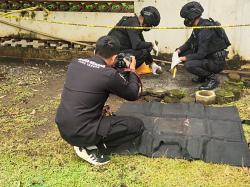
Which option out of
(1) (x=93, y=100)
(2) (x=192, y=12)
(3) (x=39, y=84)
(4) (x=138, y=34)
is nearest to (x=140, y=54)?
(4) (x=138, y=34)

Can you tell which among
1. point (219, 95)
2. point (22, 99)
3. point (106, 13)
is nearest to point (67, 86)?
point (22, 99)

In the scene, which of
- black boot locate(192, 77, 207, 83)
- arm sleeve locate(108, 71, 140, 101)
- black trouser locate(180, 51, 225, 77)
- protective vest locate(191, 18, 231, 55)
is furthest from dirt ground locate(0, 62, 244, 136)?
arm sleeve locate(108, 71, 140, 101)

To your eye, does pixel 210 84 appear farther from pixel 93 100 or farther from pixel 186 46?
pixel 93 100

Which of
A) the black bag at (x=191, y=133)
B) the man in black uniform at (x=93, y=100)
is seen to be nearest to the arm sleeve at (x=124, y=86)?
the man in black uniform at (x=93, y=100)

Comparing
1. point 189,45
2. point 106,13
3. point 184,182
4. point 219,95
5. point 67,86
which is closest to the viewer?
point 184,182

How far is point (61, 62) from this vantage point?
912cm

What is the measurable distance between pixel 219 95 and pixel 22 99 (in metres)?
3.48

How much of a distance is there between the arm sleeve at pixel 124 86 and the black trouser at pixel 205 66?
2.24 meters

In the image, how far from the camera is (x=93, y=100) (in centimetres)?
491

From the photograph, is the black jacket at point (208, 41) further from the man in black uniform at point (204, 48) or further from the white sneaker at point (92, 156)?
the white sneaker at point (92, 156)

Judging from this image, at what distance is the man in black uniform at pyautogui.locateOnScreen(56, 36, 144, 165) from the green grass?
0.23 meters

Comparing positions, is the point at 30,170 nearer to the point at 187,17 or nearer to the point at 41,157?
the point at 41,157

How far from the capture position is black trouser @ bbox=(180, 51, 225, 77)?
23.6 feet

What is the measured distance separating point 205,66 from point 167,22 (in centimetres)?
167
